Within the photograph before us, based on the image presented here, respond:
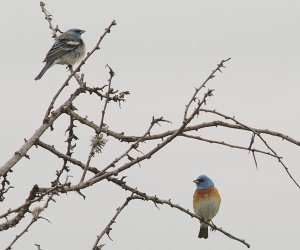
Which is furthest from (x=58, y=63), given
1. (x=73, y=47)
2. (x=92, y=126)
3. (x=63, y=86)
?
(x=63, y=86)

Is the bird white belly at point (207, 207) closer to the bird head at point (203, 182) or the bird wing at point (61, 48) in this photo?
the bird head at point (203, 182)

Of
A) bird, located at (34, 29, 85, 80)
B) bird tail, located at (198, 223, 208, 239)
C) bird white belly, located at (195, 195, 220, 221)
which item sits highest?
bird, located at (34, 29, 85, 80)

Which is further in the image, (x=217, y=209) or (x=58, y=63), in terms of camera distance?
(x=58, y=63)

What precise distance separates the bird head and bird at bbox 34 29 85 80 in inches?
136

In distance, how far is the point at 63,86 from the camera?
6.54 metres

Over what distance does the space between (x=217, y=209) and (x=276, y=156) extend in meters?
8.99

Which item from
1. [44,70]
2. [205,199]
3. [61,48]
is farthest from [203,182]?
[61,48]

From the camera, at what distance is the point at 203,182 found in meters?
14.9

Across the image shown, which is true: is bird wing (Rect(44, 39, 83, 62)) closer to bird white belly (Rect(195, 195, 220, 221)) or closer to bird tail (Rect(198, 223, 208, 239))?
bird white belly (Rect(195, 195, 220, 221))

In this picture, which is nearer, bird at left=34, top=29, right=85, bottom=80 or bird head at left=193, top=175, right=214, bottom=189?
bird head at left=193, top=175, right=214, bottom=189

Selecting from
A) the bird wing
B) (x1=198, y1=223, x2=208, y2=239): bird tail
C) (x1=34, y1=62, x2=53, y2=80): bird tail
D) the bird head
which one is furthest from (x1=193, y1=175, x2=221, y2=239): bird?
the bird wing

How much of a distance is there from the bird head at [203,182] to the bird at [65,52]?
11.4 feet

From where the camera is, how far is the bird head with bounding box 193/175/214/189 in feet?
48.5

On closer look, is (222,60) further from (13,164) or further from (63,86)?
(13,164)
